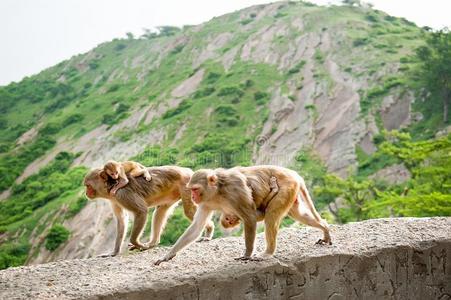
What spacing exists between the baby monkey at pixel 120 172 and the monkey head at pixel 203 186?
1278mm

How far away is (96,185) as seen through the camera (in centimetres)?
652

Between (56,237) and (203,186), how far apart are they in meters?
22.9

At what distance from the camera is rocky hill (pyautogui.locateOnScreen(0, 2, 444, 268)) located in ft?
99.4

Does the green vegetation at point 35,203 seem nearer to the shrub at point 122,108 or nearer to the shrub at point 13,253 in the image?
the shrub at point 13,253

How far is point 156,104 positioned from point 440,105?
69.3 feet

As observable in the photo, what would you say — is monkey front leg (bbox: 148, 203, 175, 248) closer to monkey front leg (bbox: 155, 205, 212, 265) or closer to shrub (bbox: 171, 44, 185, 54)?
monkey front leg (bbox: 155, 205, 212, 265)

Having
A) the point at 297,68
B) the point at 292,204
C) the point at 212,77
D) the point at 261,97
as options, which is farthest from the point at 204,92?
the point at 292,204

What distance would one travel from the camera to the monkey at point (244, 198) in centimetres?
555

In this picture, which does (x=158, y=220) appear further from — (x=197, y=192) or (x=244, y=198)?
(x=244, y=198)

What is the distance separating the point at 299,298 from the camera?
5.96 metres

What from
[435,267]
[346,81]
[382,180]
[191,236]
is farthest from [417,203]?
[346,81]

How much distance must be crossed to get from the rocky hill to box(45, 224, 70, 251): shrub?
6cm

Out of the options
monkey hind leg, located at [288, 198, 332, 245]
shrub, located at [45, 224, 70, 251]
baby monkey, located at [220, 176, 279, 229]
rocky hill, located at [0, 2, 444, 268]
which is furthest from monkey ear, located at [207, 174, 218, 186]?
shrub, located at [45, 224, 70, 251]

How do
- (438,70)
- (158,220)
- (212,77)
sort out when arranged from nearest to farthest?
(158,220), (438,70), (212,77)
